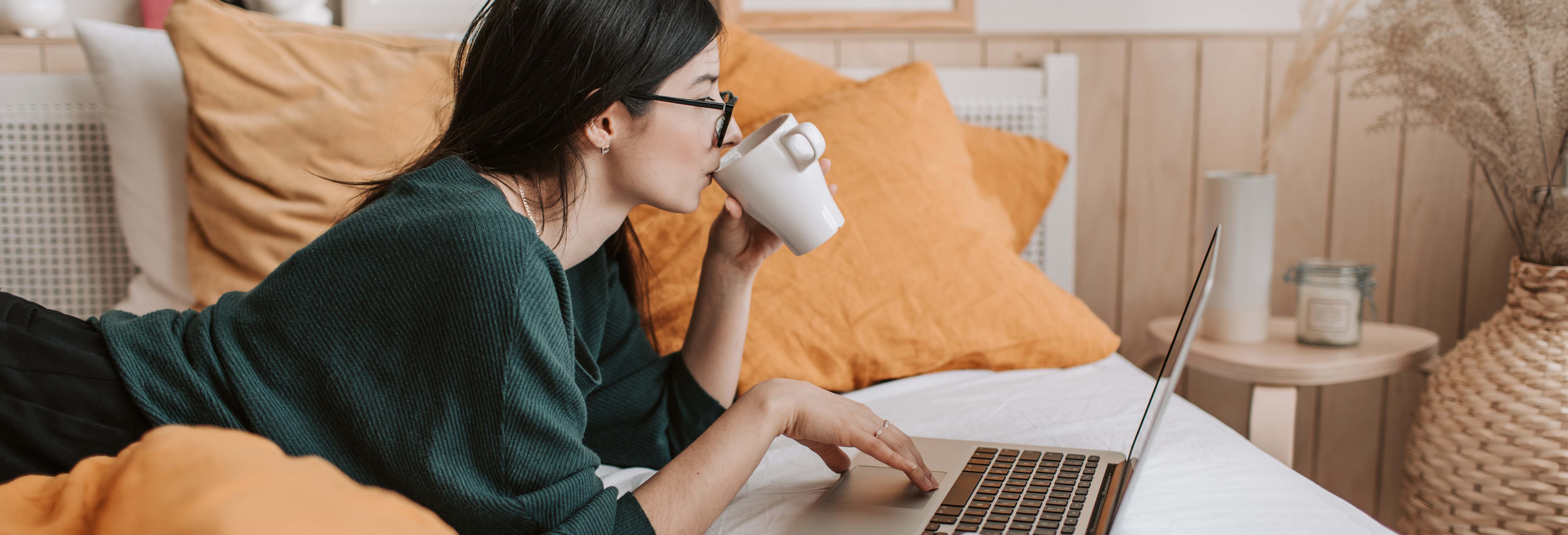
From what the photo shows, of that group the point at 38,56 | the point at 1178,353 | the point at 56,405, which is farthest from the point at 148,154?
the point at 1178,353

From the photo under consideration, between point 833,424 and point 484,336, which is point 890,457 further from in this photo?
point 484,336

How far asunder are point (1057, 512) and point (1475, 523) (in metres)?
0.86

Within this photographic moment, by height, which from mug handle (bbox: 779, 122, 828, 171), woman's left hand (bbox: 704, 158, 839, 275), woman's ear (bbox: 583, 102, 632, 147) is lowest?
woman's left hand (bbox: 704, 158, 839, 275)

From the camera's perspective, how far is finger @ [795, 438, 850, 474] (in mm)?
808

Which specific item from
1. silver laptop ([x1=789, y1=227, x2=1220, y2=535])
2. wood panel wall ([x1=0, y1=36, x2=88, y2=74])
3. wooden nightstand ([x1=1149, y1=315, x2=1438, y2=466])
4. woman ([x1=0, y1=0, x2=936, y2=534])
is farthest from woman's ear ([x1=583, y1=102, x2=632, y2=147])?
wood panel wall ([x1=0, y1=36, x2=88, y2=74])

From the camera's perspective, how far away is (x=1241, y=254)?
1.42m

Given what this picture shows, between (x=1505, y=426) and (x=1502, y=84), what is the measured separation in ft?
1.44

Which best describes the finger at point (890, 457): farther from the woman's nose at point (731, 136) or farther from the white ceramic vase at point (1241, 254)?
the white ceramic vase at point (1241, 254)

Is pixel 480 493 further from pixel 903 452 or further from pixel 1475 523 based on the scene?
pixel 1475 523

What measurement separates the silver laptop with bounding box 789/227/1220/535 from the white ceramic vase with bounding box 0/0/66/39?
155 cm

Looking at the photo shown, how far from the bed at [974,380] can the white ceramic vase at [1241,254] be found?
233mm

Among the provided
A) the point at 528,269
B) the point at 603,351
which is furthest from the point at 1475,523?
the point at 528,269

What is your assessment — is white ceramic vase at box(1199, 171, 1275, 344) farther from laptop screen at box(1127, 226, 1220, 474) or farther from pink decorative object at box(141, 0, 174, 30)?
pink decorative object at box(141, 0, 174, 30)

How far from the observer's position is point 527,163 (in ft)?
2.73
